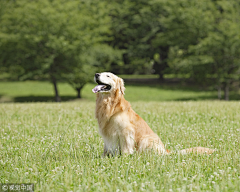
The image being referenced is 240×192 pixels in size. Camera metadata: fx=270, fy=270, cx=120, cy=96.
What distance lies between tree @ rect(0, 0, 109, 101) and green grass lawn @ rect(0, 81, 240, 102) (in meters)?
4.26

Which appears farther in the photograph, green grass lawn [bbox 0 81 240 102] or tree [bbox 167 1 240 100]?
green grass lawn [bbox 0 81 240 102]

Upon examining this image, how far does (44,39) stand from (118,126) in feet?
60.0

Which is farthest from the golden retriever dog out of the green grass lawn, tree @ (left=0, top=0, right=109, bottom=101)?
the green grass lawn

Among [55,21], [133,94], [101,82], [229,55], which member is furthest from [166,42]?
[101,82]

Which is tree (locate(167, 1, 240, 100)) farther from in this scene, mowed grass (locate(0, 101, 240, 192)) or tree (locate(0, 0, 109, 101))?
mowed grass (locate(0, 101, 240, 192))

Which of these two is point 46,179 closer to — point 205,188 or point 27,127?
point 205,188

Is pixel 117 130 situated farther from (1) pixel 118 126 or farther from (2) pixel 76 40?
(2) pixel 76 40

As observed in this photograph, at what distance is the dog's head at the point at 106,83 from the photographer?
4.55 meters

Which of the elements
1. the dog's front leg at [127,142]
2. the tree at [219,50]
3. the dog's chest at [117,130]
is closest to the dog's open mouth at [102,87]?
the dog's chest at [117,130]

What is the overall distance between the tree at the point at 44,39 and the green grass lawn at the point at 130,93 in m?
4.26

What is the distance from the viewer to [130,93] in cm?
2992

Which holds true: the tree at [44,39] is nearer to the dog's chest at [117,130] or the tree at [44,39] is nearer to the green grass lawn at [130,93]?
the green grass lawn at [130,93]

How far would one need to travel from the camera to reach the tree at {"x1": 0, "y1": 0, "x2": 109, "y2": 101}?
20656 millimetres

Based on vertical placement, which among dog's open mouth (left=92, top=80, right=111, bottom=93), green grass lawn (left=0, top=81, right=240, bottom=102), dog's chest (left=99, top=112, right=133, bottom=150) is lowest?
green grass lawn (left=0, top=81, right=240, bottom=102)
